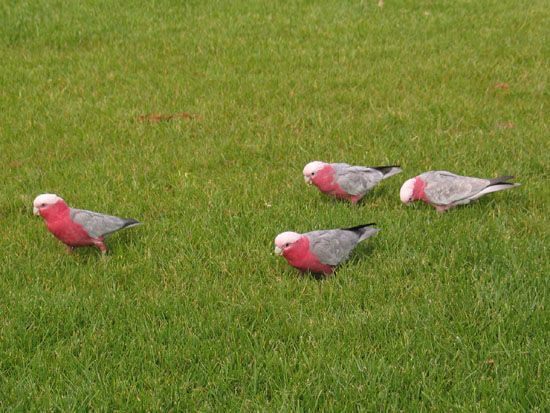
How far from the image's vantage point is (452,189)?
19.5ft

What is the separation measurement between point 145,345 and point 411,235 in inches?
92.8

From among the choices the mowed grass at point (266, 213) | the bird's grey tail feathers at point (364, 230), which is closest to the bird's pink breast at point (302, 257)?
the mowed grass at point (266, 213)

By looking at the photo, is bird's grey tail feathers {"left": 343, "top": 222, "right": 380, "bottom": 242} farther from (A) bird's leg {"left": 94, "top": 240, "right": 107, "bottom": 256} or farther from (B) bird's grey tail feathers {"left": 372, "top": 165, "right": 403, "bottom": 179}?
(A) bird's leg {"left": 94, "top": 240, "right": 107, "bottom": 256}

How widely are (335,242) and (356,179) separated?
1.12 metres

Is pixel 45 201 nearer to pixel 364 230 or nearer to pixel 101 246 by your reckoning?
pixel 101 246

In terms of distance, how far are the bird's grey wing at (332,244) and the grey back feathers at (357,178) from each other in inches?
37.3

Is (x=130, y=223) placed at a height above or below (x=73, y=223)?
below

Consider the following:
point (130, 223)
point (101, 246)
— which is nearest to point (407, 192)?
point (130, 223)

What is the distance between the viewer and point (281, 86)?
376 inches

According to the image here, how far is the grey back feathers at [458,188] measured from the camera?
19.4 feet

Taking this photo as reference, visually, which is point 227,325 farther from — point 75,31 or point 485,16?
point 485,16

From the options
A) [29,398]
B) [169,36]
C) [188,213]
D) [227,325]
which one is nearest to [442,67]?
[169,36]

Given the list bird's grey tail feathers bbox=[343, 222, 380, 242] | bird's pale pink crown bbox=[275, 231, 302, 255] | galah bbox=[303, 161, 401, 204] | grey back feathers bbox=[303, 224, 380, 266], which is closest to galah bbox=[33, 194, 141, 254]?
bird's pale pink crown bbox=[275, 231, 302, 255]

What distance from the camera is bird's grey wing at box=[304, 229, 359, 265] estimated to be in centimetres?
511
